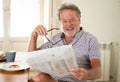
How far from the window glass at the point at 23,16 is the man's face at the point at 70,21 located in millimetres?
1849

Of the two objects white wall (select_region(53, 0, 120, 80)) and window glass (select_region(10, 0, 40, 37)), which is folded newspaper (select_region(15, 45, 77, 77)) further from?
window glass (select_region(10, 0, 40, 37))

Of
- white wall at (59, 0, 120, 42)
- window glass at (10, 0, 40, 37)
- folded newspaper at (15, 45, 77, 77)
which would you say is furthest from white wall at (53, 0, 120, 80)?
folded newspaper at (15, 45, 77, 77)

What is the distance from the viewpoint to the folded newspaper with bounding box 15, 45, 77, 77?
3.49 feet

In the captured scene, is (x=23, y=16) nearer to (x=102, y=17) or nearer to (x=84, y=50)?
(x=102, y=17)

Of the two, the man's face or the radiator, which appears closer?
the man's face

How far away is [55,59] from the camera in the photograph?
1.08m

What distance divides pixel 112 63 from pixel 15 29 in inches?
63.4

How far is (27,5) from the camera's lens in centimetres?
330

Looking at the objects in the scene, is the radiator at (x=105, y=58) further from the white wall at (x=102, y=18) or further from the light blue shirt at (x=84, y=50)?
the light blue shirt at (x=84, y=50)

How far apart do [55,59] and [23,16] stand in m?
2.38

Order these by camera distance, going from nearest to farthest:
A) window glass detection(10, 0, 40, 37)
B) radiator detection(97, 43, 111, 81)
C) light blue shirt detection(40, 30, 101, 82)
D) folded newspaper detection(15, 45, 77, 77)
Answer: folded newspaper detection(15, 45, 77, 77), light blue shirt detection(40, 30, 101, 82), radiator detection(97, 43, 111, 81), window glass detection(10, 0, 40, 37)

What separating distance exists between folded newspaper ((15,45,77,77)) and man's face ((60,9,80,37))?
461 millimetres

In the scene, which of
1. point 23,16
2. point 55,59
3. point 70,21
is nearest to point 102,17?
point 23,16

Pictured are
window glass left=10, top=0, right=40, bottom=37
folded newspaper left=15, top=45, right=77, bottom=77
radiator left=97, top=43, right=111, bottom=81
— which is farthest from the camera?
window glass left=10, top=0, right=40, bottom=37
